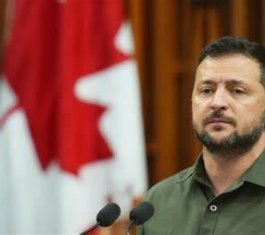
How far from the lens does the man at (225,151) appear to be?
1715mm

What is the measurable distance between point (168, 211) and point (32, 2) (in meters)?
1.54

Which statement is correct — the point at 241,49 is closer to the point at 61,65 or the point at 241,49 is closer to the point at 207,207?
the point at 207,207

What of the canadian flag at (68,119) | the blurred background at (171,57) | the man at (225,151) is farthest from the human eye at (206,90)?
the blurred background at (171,57)

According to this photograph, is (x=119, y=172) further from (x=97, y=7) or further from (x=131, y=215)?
(x=131, y=215)

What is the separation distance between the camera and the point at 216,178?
5.95 feet

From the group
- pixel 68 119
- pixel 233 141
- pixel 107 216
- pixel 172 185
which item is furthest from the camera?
pixel 68 119

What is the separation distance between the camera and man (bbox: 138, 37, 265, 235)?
171 centimetres

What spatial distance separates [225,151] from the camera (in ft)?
5.78

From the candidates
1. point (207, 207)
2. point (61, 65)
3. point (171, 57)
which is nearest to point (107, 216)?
point (207, 207)

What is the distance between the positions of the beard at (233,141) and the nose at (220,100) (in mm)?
17

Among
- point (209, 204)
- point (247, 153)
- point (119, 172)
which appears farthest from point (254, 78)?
point (119, 172)

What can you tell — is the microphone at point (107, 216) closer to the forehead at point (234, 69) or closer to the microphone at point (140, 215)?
the microphone at point (140, 215)

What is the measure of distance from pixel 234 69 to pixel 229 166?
274 millimetres

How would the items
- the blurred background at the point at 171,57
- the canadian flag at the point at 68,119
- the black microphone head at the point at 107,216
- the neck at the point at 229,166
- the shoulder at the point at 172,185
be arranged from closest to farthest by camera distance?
1. the black microphone head at the point at 107,216
2. the neck at the point at 229,166
3. the shoulder at the point at 172,185
4. the canadian flag at the point at 68,119
5. the blurred background at the point at 171,57
